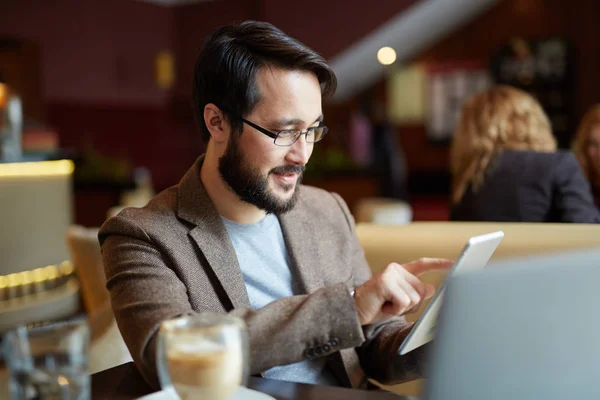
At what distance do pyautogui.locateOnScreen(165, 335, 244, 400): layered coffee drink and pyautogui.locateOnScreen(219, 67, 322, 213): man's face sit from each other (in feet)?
2.19

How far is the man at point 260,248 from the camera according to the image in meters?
1.36

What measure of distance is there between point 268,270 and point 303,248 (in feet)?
0.34

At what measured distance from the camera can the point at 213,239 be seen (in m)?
1.59

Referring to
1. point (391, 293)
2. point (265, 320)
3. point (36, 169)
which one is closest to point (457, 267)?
point (391, 293)

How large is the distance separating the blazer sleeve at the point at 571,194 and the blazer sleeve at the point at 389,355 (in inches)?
46.6

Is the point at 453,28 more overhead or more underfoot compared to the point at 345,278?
more overhead

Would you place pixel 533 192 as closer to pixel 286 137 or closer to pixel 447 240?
pixel 447 240

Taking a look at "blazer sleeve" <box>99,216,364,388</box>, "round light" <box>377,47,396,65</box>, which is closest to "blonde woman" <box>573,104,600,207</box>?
"blazer sleeve" <box>99,216,364,388</box>

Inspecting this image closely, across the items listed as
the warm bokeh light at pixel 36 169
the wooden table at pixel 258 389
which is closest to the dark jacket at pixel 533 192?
the wooden table at pixel 258 389

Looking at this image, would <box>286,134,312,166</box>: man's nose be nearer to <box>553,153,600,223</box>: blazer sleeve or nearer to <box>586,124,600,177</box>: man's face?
<box>553,153,600,223</box>: blazer sleeve

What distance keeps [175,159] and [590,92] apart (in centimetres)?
557

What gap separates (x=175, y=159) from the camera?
1084 centimetres

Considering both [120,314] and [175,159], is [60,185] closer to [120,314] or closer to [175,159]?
[120,314]

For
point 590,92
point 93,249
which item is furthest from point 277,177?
point 590,92
